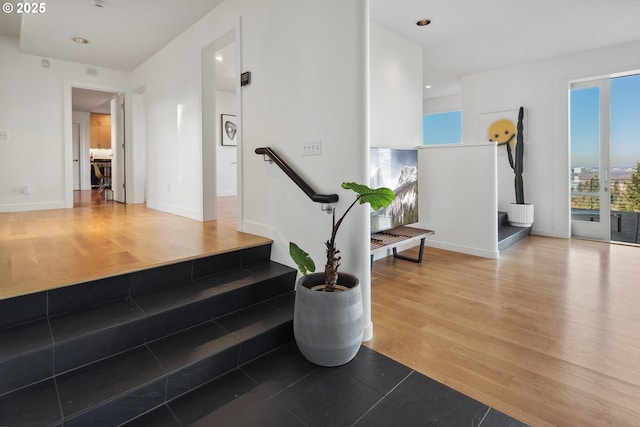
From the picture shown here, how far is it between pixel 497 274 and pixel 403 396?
248 centimetres

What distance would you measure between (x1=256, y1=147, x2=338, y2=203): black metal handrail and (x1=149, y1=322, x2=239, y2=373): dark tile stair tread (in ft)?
3.53

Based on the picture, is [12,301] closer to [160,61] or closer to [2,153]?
[160,61]

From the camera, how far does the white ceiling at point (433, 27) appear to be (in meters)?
3.70

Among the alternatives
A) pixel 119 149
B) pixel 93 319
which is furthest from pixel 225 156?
pixel 93 319

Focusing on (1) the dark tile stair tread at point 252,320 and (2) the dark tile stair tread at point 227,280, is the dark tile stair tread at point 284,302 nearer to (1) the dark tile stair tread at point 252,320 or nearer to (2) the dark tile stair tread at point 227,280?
(1) the dark tile stair tread at point 252,320

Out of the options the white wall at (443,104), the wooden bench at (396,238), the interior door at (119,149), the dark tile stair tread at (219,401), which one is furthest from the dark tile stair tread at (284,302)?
the white wall at (443,104)

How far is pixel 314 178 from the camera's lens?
2.58 m

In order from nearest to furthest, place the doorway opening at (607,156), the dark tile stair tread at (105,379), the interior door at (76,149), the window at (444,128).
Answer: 1. the dark tile stair tread at (105,379)
2. the doorway opening at (607,156)
3. the window at (444,128)
4. the interior door at (76,149)

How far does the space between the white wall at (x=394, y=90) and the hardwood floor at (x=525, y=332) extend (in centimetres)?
170

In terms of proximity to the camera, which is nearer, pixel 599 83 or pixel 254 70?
pixel 254 70

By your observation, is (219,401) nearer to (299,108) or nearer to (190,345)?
(190,345)

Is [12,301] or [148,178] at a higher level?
[148,178]

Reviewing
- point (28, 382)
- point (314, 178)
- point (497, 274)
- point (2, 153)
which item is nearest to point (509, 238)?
point (497, 274)

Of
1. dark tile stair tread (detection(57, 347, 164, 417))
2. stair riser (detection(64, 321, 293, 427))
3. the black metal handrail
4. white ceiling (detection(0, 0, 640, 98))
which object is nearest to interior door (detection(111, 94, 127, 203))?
white ceiling (detection(0, 0, 640, 98))
